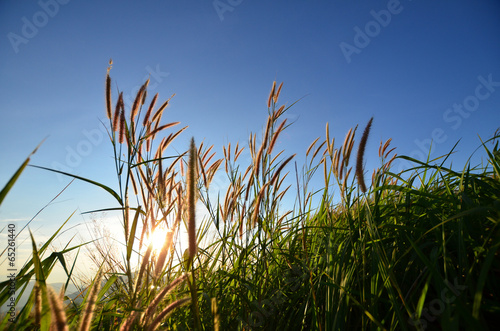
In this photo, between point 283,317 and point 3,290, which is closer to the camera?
point 3,290

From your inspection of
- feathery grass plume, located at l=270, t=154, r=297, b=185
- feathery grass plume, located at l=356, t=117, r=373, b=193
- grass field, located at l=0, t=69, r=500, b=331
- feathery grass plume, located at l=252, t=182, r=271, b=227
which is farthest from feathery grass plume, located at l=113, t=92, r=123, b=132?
feathery grass plume, located at l=356, t=117, r=373, b=193

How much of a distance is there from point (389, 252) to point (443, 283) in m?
0.50

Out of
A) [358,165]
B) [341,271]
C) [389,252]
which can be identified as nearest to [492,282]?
[389,252]

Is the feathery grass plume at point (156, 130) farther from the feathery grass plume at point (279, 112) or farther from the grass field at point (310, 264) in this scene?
the feathery grass plume at point (279, 112)

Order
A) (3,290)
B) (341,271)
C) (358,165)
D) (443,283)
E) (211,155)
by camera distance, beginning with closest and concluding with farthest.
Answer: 1. (443,283)
2. (3,290)
3. (341,271)
4. (358,165)
5. (211,155)

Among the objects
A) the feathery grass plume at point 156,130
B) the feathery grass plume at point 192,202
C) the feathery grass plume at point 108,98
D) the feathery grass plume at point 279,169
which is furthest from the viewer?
the feathery grass plume at point 279,169

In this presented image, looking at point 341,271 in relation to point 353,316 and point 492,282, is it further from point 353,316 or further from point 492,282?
point 492,282

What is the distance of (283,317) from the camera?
5.20 ft

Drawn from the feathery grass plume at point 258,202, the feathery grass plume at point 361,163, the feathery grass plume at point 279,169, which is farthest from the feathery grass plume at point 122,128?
the feathery grass plume at point 361,163

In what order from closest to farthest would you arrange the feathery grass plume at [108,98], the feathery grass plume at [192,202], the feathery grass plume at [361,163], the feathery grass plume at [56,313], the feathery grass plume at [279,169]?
the feathery grass plume at [56,313]
the feathery grass plume at [192,202]
the feathery grass plume at [361,163]
the feathery grass plume at [108,98]
the feathery grass plume at [279,169]

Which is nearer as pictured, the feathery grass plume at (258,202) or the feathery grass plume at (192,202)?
the feathery grass plume at (192,202)

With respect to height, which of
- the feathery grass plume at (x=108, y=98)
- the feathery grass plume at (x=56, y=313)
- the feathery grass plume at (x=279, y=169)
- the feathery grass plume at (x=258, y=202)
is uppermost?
the feathery grass plume at (x=108, y=98)

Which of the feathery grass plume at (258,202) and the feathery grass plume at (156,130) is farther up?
Answer: the feathery grass plume at (156,130)

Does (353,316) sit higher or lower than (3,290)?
lower
